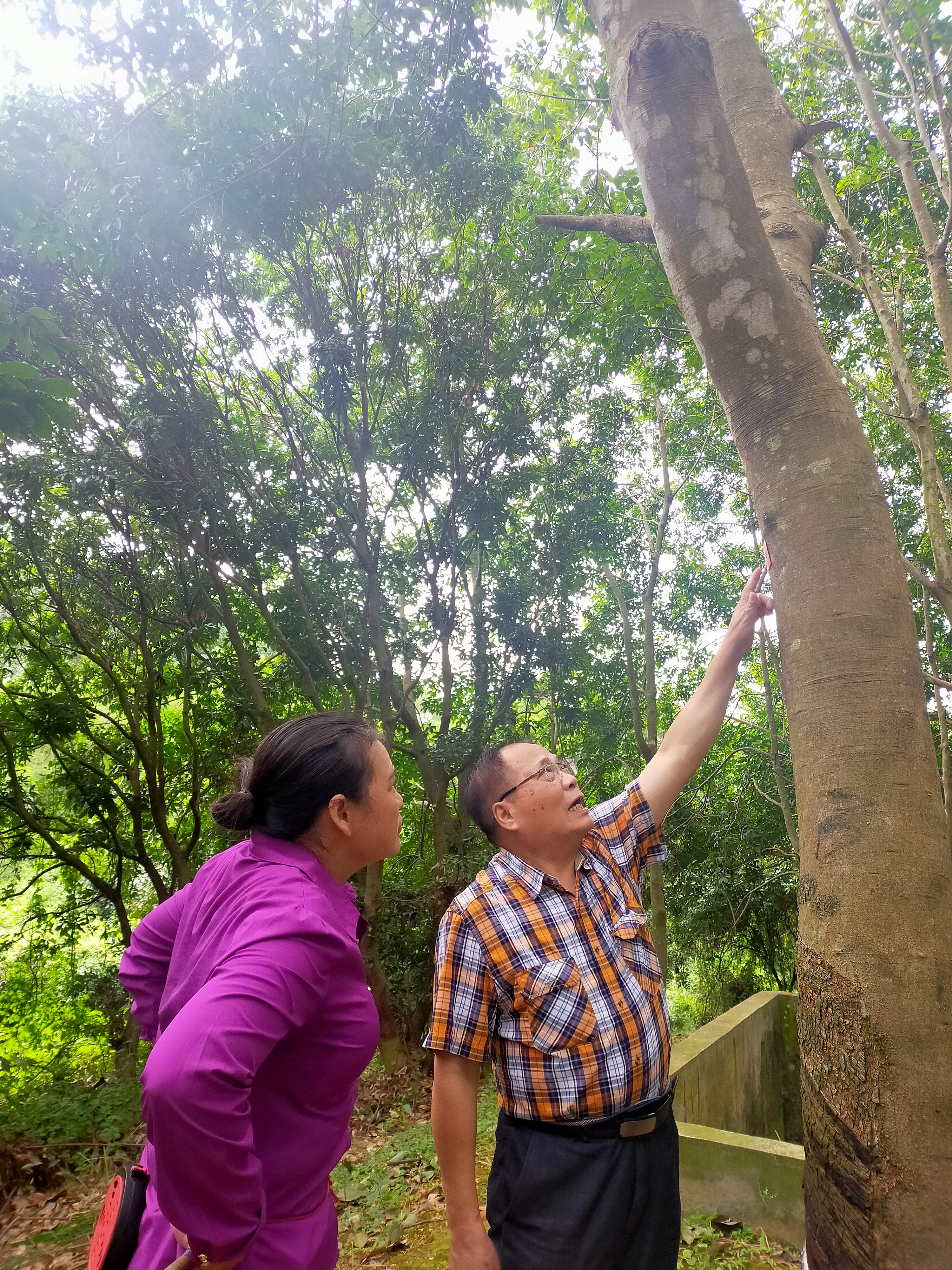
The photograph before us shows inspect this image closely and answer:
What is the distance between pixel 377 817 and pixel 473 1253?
100 centimetres

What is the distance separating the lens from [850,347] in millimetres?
7742

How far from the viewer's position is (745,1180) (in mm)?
3477

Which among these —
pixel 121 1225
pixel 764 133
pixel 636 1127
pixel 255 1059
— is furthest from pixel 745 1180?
pixel 764 133

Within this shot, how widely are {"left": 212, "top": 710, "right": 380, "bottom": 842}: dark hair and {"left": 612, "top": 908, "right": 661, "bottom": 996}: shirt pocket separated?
86cm

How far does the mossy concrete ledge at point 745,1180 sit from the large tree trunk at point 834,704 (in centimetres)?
228

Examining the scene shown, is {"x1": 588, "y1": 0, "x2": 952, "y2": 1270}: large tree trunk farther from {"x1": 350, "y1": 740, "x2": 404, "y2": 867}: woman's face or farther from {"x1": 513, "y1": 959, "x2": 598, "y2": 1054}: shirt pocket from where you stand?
{"x1": 350, "y1": 740, "x2": 404, "y2": 867}: woman's face

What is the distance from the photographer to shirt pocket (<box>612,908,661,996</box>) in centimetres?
191

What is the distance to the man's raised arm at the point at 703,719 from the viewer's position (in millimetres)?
2217

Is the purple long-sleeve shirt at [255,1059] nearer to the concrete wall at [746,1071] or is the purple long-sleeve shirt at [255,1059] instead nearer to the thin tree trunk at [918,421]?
the thin tree trunk at [918,421]

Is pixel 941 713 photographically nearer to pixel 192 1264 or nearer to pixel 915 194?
pixel 915 194

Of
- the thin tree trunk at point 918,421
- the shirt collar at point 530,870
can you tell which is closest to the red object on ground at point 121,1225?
the shirt collar at point 530,870

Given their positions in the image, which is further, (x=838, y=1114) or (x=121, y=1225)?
(x=838, y=1114)

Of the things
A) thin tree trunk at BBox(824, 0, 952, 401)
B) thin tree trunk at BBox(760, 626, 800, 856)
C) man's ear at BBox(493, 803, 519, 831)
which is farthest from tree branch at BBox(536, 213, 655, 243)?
thin tree trunk at BBox(760, 626, 800, 856)

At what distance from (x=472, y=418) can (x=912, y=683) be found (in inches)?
274
